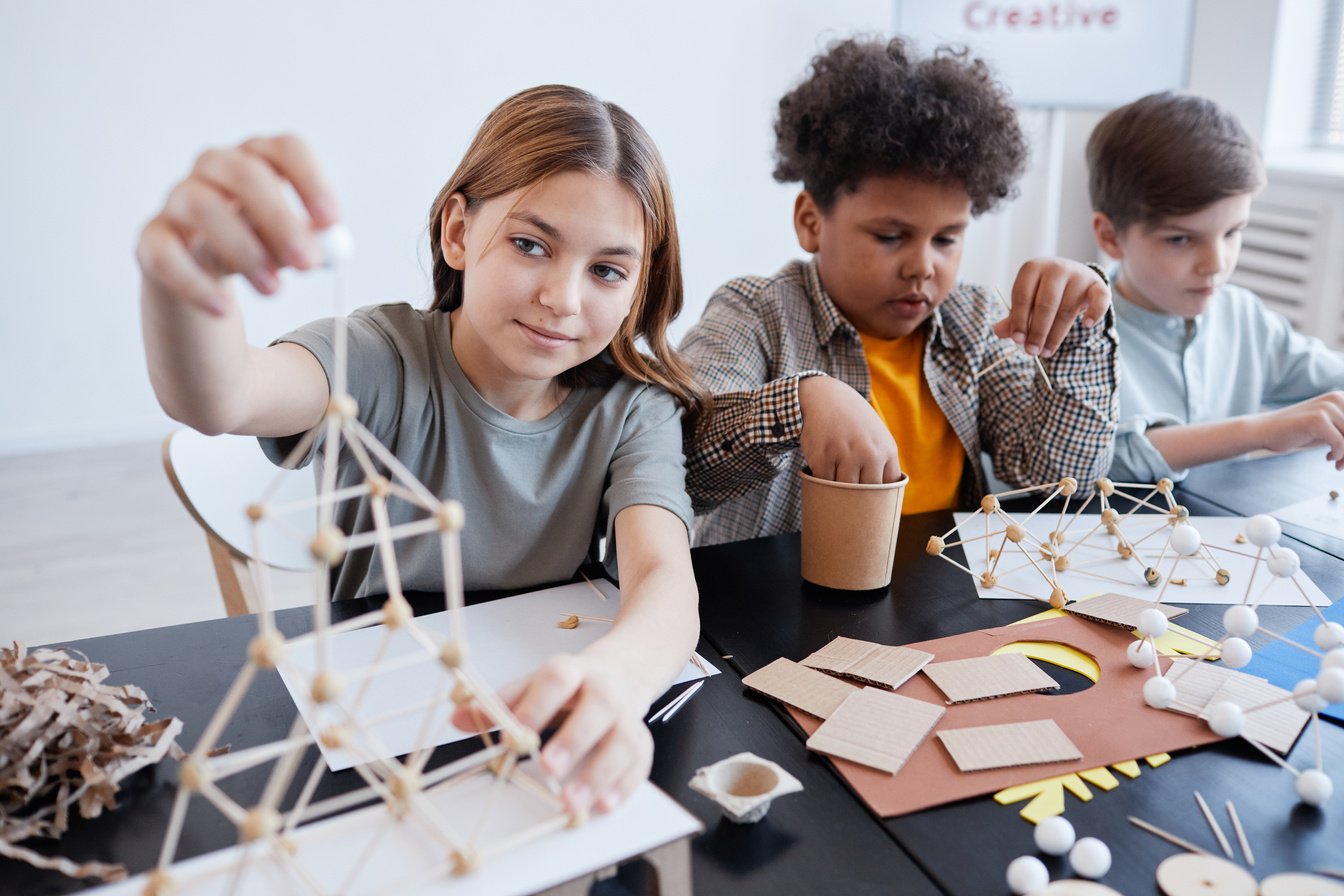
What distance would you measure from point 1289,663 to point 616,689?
60cm

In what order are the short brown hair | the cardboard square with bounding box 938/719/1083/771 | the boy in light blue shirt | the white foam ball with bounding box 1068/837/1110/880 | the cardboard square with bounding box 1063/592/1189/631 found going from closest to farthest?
the white foam ball with bounding box 1068/837/1110/880, the cardboard square with bounding box 938/719/1083/771, the cardboard square with bounding box 1063/592/1189/631, the boy in light blue shirt, the short brown hair

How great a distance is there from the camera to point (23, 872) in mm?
640

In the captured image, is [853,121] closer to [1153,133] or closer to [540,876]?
[1153,133]

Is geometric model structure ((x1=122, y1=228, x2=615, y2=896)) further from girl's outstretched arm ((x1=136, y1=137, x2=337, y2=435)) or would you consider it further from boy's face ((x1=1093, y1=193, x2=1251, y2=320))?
boy's face ((x1=1093, y1=193, x2=1251, y2=320))

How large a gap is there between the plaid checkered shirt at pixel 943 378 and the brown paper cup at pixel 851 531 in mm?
261

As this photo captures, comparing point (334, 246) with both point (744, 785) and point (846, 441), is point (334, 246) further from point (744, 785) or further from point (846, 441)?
point (846, 441)

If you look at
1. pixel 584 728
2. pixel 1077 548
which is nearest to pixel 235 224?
pixel 584 728

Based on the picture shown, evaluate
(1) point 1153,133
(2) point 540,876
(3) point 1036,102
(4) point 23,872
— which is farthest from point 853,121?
(3) point 1036,102

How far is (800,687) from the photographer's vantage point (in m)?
0.85

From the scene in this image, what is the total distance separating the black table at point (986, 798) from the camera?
662 millimetres

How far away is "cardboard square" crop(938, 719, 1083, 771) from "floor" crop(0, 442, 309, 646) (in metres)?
2.05

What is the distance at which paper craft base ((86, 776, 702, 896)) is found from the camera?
604mm

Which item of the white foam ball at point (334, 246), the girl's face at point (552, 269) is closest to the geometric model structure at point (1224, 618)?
the girl's face at point (552, 269)

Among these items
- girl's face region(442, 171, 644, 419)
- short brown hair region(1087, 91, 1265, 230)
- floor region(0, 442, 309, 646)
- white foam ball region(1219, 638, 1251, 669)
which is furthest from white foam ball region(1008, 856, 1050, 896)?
floor region(0, 442, 309, 646)
